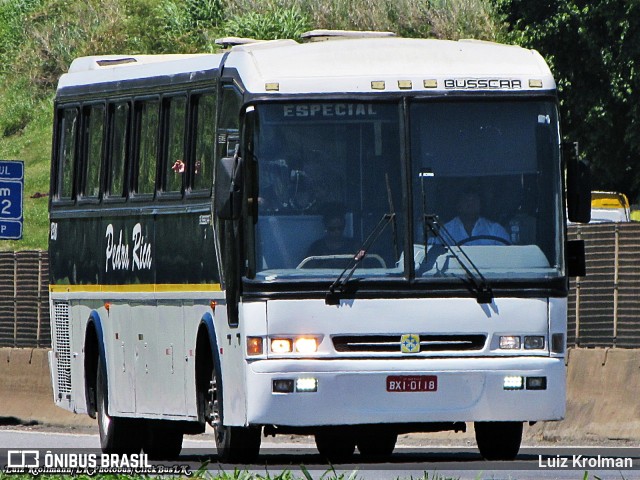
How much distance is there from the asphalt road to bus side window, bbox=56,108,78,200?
2557mm

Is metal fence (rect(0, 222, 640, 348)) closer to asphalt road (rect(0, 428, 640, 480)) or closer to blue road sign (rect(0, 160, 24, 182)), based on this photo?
asphalt road (rect(0, 428, 640, 480))

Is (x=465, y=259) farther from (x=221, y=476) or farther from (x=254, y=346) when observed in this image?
(x=221, y=476)

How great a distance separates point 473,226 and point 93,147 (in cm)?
540

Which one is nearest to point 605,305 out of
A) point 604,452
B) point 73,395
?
point 604,452

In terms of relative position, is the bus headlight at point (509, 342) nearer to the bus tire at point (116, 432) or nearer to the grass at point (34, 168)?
the bus tire at point (116, 432)

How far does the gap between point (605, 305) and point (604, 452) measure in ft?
9.30

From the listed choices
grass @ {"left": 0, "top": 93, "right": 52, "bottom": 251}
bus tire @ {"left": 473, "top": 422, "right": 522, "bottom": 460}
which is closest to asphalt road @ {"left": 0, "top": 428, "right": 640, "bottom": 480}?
bus tire @ {"left": 473, "top": 422, "right": 522, "bottom": 460}

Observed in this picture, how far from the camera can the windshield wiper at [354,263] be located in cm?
1491

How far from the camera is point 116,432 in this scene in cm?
1909

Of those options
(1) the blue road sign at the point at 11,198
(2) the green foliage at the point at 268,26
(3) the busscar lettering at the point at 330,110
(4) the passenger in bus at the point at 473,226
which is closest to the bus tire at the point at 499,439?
(4) the passenger in bus at the point at 473,226

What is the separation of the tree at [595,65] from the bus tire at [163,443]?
26510 mm

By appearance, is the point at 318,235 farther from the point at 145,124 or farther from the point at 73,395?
the point at 73,395

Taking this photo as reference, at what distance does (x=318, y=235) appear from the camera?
15094 millimetres

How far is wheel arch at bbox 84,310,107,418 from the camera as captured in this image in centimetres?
1916
